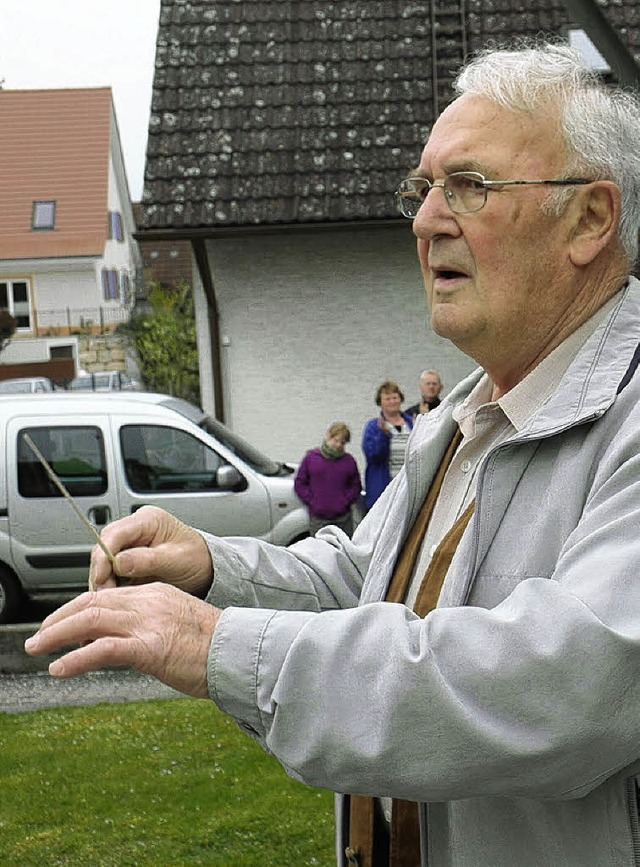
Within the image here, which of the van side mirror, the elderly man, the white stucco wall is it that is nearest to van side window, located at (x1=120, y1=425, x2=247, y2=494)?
the van side mirror

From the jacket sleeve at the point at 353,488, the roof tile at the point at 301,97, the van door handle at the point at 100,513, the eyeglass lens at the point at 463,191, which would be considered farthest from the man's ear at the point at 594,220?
the roof tile at the point at 301,97

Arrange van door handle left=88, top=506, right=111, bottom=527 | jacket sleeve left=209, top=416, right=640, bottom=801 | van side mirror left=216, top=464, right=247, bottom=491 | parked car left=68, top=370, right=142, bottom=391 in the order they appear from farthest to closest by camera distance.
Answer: parked car left=68, top=370, right=142, bottom=391
van side mirror left=216, top=464, right=247, bottom=491
van door handle left=88, top=506, right=111, bottom=527
jacket sleeve left=209, top=416, right=640, bottom=801

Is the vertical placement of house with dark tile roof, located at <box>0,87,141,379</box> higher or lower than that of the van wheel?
higher

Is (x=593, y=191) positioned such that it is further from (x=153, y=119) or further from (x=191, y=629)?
(x=153, y=119)

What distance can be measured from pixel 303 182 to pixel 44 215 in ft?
121

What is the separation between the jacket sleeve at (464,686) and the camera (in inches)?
57.2

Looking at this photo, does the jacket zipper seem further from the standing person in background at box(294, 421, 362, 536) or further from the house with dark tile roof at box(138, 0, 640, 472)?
the house with dark tile roof at box(138, 0, 640, 472)

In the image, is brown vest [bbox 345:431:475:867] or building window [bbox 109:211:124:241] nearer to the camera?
brown vest [bbox 345:431:475:867]

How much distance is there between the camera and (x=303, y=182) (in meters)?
13.5

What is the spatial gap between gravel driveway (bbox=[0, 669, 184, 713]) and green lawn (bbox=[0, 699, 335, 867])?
3.06ft

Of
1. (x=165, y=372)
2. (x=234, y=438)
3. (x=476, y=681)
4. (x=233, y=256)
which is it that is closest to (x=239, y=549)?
(x=476, y=681)

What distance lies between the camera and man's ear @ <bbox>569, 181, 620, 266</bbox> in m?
1.94

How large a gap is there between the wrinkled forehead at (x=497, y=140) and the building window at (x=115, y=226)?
166 feet

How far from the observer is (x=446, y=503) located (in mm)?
2174
